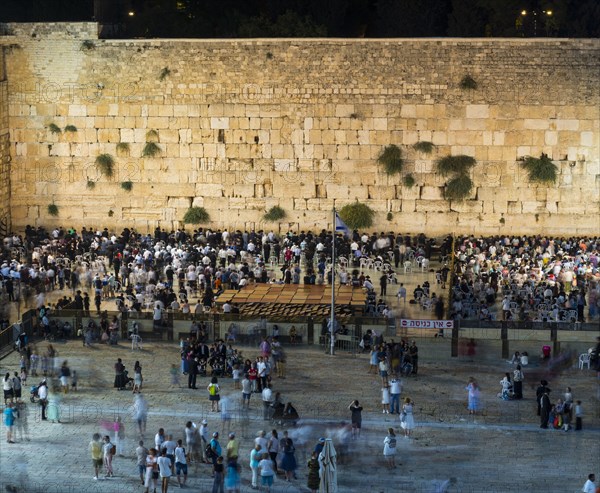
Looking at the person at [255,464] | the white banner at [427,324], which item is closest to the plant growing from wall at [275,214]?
the white banner at [427,324]

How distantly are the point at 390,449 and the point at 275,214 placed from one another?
18.9m

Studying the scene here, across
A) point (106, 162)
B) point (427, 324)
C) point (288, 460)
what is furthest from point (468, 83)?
point (288, 460)

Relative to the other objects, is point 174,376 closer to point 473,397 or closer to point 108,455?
point 108,455

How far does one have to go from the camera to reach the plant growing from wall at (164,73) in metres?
43.1

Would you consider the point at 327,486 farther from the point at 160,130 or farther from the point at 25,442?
the point at 160,130

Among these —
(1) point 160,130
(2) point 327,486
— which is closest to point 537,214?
(1) point 160,130

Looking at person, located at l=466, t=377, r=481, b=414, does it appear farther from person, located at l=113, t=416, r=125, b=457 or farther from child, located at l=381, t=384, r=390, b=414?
person, located at l=113, t=416, r=125, b=457

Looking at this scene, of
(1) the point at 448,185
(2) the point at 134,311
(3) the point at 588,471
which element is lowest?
(3) the point at 588,471

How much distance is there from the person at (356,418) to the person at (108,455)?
425cm

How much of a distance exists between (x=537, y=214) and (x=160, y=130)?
35.5 ft

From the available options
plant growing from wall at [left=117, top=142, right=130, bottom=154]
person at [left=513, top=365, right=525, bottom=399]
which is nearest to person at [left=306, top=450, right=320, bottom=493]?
person at [left=513, top=365, right=525, bottom=399]

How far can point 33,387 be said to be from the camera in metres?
28.1

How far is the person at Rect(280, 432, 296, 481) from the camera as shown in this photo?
80.5 ft

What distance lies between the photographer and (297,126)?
42969mm
